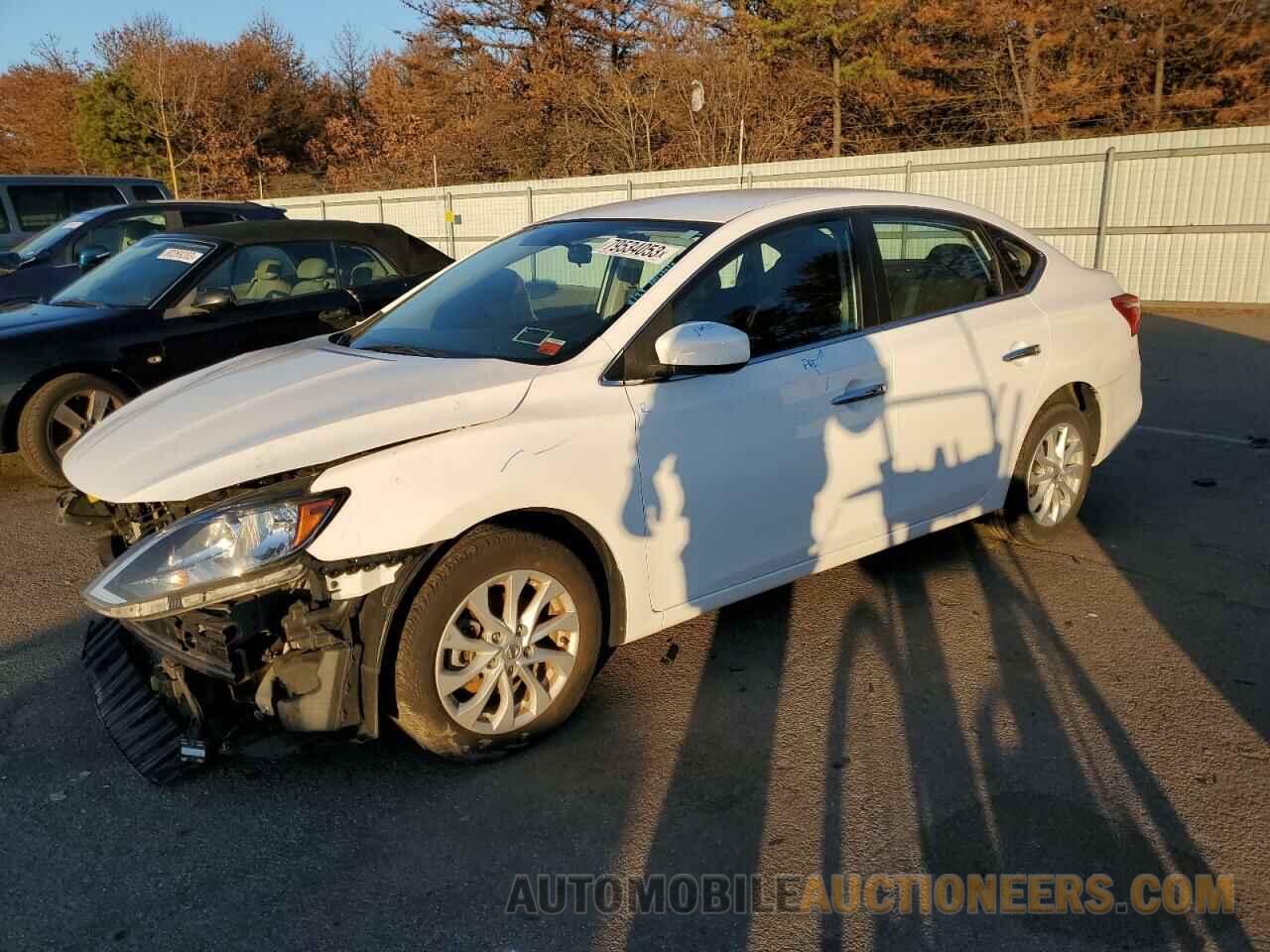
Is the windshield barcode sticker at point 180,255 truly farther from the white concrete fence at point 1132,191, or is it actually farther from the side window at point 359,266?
the white concrete fence at point 1132,191

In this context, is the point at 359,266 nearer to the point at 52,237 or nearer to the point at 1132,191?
the point at 52,237

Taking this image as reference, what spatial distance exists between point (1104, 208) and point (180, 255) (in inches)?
498

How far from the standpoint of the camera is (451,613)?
115 inches

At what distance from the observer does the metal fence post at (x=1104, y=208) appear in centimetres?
1420

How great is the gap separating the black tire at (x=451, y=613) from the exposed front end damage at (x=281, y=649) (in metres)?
0.09

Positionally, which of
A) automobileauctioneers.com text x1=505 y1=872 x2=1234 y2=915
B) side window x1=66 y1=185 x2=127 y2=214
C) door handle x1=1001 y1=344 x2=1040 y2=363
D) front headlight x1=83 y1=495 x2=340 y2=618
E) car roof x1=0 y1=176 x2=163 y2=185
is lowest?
automobileauctioneers.com text x1=505 y1=872 x2=1234 y2=915

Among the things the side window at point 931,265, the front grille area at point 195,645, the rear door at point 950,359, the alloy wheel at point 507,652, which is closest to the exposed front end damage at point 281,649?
the front grille area at point 195,645

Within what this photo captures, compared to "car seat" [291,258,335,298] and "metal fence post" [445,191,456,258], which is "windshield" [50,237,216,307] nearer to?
"car seat" [291,258,335,298]

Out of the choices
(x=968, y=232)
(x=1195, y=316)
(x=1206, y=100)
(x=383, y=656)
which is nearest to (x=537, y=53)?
(x=1206, y=100)

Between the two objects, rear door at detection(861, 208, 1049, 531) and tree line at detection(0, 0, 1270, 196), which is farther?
tree line at detection(0, 0, 1270, 196)

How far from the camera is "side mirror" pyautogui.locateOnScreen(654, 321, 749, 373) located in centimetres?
321

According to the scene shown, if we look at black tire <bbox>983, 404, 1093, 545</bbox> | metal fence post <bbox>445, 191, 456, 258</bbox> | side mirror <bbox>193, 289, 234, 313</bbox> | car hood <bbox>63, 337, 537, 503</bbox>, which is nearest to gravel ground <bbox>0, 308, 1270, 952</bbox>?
black tire <bbox>983, 404, 1093, 545</bbox>

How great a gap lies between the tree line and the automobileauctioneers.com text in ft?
69.5

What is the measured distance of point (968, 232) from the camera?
4.59m
